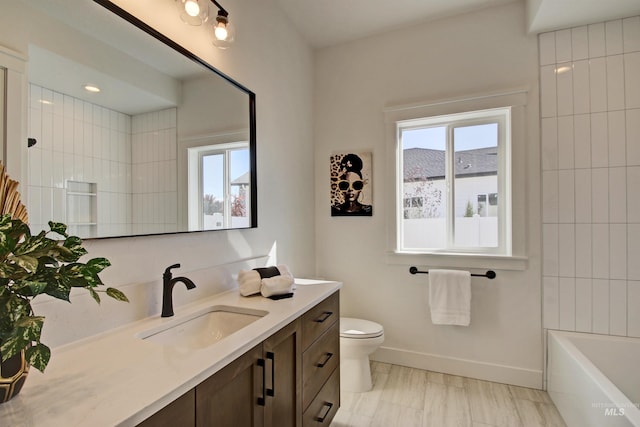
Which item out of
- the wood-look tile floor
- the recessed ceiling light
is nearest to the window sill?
the wood-look tile floor

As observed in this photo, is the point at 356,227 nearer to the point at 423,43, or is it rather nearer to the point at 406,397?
the point at 406,397

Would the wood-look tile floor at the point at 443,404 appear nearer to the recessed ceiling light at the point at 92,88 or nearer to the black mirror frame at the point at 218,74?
the black mirror frame at the point at 218,74

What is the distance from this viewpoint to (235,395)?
94 cm

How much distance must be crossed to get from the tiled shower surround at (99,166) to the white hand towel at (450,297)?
185 cm

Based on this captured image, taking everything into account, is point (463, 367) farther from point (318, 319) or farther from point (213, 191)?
point (213, 191)

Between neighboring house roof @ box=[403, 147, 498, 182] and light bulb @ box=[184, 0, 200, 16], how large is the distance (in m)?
1.78

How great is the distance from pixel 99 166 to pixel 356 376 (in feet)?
6.43

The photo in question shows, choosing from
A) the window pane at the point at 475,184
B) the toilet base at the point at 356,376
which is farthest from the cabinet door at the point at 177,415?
the window pane at the point at 475,184

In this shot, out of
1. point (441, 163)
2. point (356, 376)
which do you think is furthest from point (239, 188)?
point (441, 163)

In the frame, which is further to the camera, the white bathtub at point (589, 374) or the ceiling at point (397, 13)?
the ceiling at point (397, 13)

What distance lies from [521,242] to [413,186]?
33.8 inches

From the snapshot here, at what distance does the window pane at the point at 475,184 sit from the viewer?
2.33m

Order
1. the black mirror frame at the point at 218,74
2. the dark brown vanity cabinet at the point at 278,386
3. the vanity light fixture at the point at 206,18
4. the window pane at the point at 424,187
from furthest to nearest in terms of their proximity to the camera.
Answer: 1. the window pane at the point at 424,187
2. the vanity light fixture at the point at 206,18
3. the black mirror frame at the point at 218,74
4. the dark brown vanity cabinet at the point at 278,386

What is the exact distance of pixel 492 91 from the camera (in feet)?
7.29
